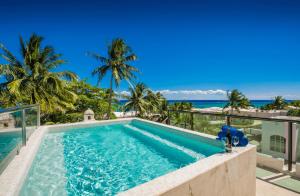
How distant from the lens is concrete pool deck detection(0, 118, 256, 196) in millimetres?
1980

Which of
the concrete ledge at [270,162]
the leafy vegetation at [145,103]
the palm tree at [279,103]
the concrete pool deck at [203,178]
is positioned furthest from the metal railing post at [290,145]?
the palm tree at [279,103]

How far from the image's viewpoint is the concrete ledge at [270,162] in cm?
469

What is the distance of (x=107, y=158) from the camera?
4961mm

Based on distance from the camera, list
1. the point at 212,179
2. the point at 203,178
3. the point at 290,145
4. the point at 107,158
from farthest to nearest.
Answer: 1. the point at 107,158
2. the point at 290,145
3. the point at 212,179
4. the point at 203,178

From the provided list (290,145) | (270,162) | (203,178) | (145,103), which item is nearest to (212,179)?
(203,178)

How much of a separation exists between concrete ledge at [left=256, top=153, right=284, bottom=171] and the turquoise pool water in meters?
1.54

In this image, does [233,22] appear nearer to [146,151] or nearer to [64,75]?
[64,75]

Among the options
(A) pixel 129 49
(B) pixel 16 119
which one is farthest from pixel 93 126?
(A) pixel 129 49

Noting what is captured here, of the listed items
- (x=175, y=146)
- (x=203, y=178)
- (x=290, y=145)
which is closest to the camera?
(x=203, y=178)

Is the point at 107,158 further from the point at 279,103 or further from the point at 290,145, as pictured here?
the point at 279,103

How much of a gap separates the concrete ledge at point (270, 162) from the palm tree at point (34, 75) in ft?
37.7

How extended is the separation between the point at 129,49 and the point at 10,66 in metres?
9.22

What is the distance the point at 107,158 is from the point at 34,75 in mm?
9598

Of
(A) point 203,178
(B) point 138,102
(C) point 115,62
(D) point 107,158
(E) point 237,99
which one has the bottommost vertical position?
(D) point 107,158
